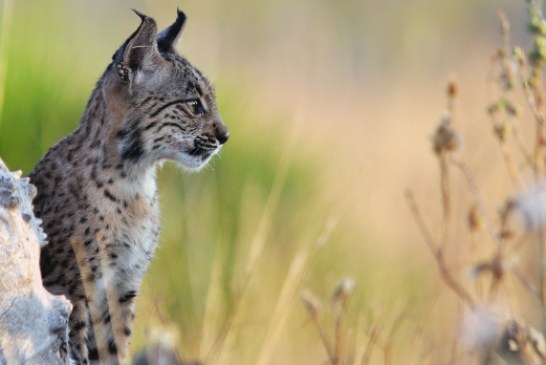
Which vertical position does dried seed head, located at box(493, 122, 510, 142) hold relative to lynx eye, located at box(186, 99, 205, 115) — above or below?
below

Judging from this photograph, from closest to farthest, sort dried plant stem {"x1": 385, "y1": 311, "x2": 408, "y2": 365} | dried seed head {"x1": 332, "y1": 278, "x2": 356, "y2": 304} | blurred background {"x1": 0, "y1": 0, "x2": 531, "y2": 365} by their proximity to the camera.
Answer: dried seed head {"x1": 332, "y1": 278, "x2": 356, "y2": 304} < dried plant stem {"x1": 385, "y1": 311, "x2": 408, "y2": 365} < blurred background {"x1": 0, "y1": 0, "x2": 531, "y2": 365}

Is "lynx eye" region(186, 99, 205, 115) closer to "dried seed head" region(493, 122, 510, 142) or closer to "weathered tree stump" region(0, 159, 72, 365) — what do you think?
"weathered tree stump" region(0, 159, 72, 365)

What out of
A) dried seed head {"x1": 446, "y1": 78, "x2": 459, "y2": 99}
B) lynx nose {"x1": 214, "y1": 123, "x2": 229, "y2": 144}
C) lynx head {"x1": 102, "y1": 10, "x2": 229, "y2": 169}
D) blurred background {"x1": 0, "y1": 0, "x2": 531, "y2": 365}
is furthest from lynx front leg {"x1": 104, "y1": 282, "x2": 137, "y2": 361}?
dried seed head {"x1": 446, "y1": 78, "x2": 459, "y2": 99}

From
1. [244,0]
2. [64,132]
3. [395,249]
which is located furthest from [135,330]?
[244,0]

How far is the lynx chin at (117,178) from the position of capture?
166 inches

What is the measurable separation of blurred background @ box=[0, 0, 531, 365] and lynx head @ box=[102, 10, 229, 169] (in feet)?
1.58

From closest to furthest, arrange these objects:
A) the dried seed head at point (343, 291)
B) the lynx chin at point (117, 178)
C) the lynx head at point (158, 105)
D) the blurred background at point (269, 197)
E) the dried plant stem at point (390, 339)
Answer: the dried seed head at point (343, 291)
the dried plant stem at point (390, 339)
the lynx chin at point (117, 178)
the lynx head at point (158, 105)
the blurred background at point (269, 197)

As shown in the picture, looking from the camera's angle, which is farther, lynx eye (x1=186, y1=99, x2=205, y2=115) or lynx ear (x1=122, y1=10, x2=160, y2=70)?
lynx eye (x1=186, y1=99, x2=205, y2=115)

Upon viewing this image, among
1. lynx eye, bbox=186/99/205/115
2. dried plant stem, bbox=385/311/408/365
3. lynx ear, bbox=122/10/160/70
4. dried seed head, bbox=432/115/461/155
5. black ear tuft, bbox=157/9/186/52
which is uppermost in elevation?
black ear tuft, bbox=157/9/186/52

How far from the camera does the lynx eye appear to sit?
457 centimetres

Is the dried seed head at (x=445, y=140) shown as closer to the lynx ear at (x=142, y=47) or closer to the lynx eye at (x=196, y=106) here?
the lynx ear at (x=142, y=47)

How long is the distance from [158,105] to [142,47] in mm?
220

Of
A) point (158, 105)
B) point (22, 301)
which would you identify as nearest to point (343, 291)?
point (22, 301)

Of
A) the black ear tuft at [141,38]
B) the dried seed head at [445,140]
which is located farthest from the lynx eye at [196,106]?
the dried seed head at [445,140]
